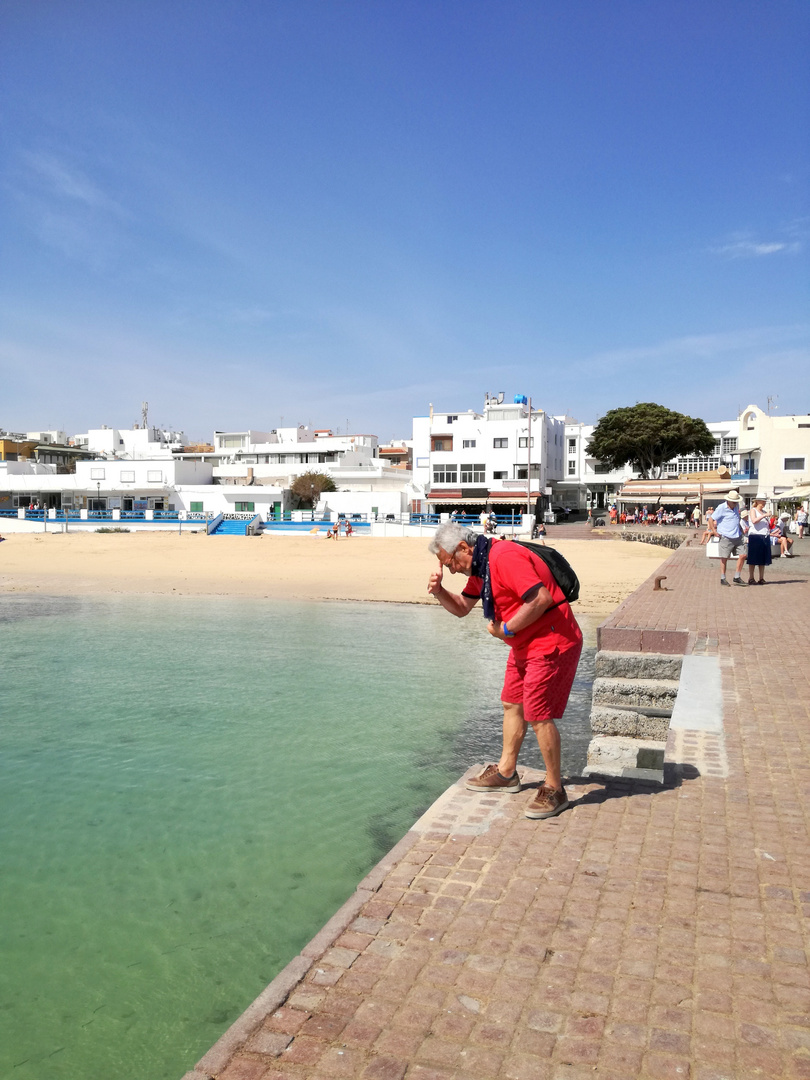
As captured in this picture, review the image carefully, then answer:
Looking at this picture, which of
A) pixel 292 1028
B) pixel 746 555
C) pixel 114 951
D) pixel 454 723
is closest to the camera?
pixel 292 1028

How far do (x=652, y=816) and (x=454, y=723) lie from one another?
4.29m

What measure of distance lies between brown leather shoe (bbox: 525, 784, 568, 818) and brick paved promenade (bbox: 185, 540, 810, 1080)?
63 mm

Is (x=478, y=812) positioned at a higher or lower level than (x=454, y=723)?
higher

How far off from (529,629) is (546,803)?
3.39 ft

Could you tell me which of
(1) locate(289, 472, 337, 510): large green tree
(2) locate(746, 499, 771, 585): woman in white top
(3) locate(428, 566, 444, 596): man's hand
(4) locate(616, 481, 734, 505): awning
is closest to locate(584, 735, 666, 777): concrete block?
(3) locate(428, 566, 444, 596): man's hand

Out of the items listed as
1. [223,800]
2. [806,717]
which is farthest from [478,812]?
[806,717]

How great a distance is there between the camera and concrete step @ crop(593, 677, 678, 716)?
6090 millimetres

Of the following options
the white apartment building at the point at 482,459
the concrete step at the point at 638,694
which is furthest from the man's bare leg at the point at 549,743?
the white apartment building at the point at 482,459

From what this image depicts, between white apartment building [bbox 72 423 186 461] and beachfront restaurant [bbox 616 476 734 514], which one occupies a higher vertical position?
white apartment building [bbox 72 423 186 461]

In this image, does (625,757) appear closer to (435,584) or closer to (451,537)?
(435,584)

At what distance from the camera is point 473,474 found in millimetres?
61938

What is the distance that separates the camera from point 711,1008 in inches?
109

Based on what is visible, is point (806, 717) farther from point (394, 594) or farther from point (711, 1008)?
point (394, 594)

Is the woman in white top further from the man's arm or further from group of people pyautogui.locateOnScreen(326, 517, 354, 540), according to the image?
group of people pyautogui.locateOnScreen(326, 517, 354, 540)
